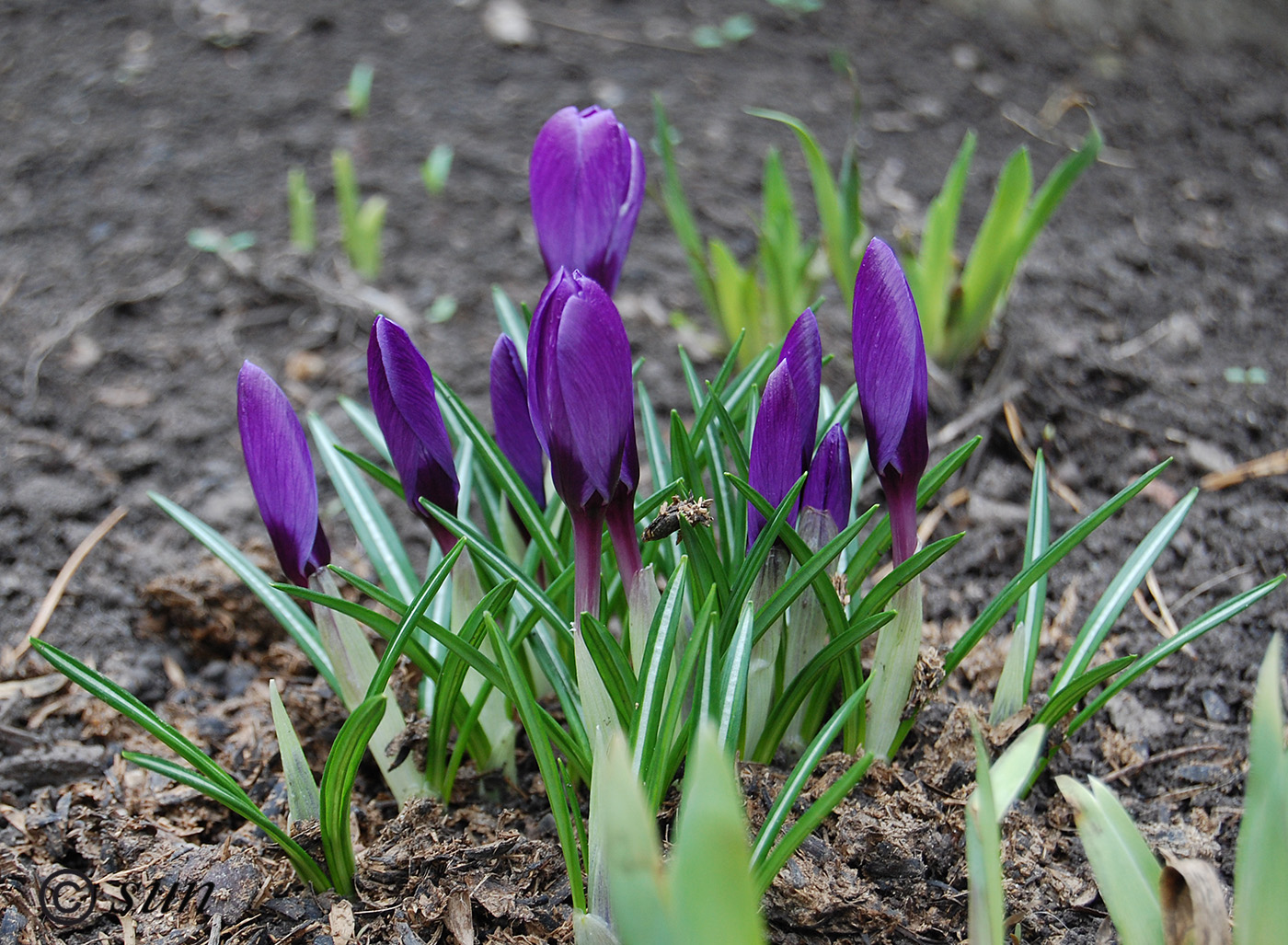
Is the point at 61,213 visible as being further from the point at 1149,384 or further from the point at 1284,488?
the point at 1284,488

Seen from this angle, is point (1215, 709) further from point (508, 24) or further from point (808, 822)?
point (508, 24)

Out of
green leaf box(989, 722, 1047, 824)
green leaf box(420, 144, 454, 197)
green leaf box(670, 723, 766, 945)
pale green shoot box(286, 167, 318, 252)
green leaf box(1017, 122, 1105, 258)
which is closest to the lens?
green leaf box(670, 723, 766, 945)

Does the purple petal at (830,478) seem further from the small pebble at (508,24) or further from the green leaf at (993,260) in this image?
the small pebble at (508,24)

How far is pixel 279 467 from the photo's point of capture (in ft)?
3.92

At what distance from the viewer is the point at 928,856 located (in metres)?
1.30

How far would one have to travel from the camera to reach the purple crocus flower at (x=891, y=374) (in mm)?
1085

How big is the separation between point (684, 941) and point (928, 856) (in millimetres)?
686

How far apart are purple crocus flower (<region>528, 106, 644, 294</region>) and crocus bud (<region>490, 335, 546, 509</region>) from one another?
0.19 metres

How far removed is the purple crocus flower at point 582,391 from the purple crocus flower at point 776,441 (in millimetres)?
146

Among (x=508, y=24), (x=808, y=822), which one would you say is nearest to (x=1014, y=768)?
(x=808, y=822)

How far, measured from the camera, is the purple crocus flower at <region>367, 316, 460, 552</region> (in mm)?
1153

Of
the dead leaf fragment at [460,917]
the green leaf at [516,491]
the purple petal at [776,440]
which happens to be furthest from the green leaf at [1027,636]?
the dead leaf fragment at [460,917]

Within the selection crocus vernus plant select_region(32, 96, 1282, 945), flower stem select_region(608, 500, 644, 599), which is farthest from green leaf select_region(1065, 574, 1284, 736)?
flower stem select_region(608, 500, 644, 599)

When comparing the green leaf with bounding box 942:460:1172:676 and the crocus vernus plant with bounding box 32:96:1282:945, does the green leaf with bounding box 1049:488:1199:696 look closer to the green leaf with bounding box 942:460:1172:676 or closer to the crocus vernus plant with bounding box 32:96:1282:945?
the crocus vernus plant with bounding box 32:96:1282:945
